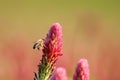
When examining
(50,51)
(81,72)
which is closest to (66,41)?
(50,51)

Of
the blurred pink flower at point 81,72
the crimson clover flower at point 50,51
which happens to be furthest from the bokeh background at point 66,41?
the blurred pink flower at point 81,72

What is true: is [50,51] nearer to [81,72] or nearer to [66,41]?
[81,72]

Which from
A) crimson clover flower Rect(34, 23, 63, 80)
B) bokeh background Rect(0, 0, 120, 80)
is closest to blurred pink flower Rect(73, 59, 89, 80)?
crimson clover flower Rect(34, 23, 63, 80)

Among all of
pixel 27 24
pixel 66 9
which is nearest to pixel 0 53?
pixel 27 24

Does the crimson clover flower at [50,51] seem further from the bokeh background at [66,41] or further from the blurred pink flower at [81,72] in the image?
the bokeh background at [66,41]

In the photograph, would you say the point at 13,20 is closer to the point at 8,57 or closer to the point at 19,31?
the point at 19,31

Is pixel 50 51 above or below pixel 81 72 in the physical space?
above
